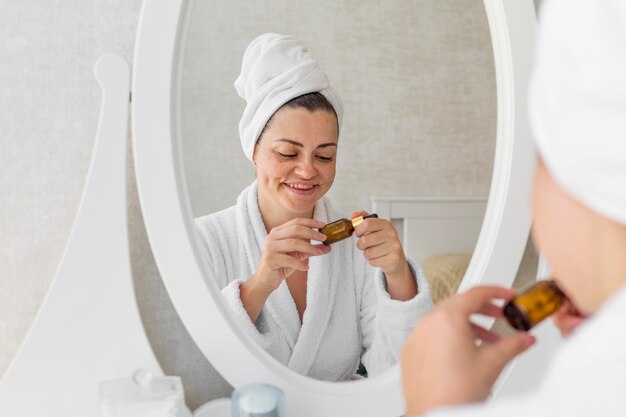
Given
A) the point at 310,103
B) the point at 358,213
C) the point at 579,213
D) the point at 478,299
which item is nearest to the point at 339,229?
the point at 358,213

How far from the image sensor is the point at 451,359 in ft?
1.50

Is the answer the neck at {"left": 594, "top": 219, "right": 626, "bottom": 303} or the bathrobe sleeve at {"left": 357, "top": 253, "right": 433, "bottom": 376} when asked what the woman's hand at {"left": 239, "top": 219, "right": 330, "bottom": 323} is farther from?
the neck at {"left": 594, "top": 219, "right": 626, "bottom": 303}

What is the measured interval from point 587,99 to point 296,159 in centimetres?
40

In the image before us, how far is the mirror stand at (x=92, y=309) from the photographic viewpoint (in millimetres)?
695

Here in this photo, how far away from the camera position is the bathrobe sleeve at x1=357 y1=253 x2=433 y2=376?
30.5 inches

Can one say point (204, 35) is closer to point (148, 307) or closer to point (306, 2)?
point (306, 2)

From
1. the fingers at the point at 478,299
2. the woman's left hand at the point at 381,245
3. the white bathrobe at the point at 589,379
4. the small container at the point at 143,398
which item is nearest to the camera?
the white bathrobe at the point at 589,379

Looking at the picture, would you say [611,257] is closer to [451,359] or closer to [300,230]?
[451,359]

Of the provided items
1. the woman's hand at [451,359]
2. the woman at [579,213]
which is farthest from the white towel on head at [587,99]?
the woman's hand at [451,359]

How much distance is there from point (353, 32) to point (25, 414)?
519 mm

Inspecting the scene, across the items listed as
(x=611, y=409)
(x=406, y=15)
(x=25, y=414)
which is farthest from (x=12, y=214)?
(x=611, y=409)

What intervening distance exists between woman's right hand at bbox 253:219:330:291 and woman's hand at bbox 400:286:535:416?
0.26 m

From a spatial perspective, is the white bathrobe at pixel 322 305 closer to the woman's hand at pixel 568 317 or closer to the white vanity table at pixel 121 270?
the white vanity table at pixel 121 270

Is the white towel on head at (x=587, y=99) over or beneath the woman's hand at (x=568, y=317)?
over
